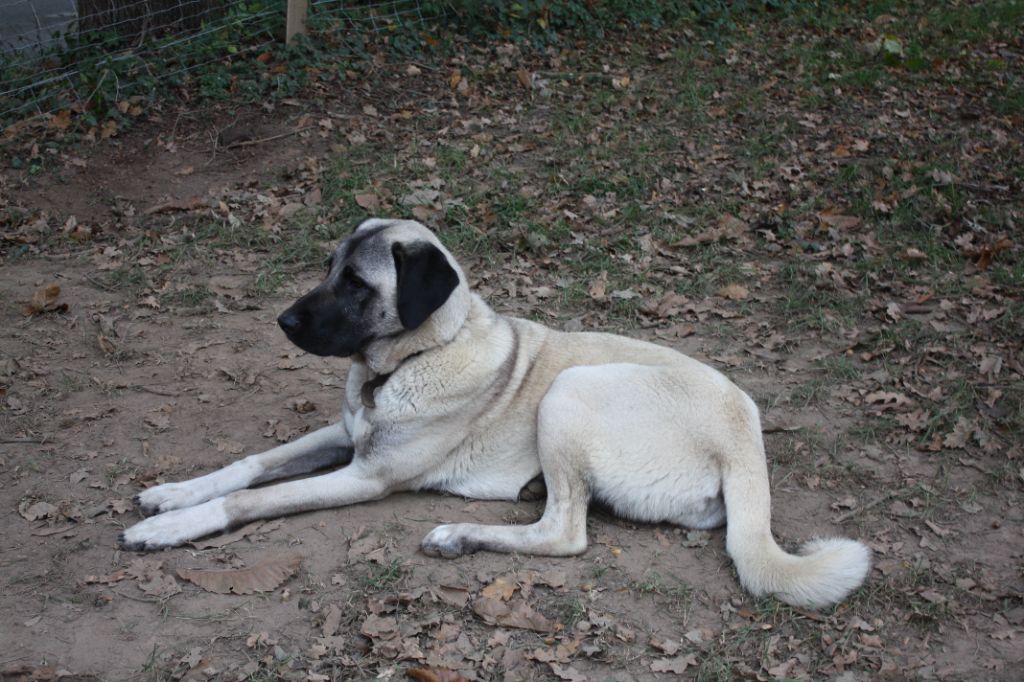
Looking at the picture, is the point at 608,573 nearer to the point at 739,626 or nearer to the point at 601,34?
the point at 739,626

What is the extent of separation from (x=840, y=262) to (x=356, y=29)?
208 inches

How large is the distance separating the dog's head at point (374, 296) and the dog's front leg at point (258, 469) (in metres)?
0.61

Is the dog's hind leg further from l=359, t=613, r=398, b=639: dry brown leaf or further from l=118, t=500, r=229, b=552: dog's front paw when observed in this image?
l=118, t=500, r=229, b=552: dog's front paw

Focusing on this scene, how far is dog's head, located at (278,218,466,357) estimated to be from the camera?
3.96 metres

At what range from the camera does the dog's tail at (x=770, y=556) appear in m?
3.56

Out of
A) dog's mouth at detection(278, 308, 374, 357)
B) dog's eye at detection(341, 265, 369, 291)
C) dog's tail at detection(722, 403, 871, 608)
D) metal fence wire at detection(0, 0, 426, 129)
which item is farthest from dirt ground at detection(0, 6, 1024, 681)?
dog's eye at detection(341, 265, 369, 291)

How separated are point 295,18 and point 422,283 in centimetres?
A: 573

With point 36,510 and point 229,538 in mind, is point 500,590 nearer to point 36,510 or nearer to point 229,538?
point 229,538

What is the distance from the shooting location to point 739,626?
3.55 meters

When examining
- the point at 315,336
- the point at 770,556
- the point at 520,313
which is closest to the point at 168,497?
the point at 315,336

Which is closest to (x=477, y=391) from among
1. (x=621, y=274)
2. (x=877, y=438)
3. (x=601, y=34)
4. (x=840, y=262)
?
(x=877, y=438)

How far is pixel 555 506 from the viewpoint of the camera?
399 centimetres

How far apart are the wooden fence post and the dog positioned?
522 cm

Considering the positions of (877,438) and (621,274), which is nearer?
(877,438)
